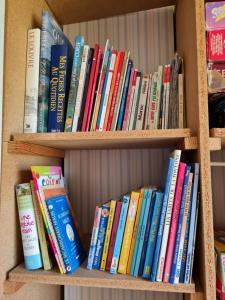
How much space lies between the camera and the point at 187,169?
0.61 meters

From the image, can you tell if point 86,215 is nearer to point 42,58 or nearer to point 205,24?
point 42,58

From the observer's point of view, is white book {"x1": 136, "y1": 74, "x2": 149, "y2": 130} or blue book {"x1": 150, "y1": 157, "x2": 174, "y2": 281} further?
white book {"x1": 136, "y1": 74, "x2": 149, "y2": 130}

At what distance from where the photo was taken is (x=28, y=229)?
0.67 metres

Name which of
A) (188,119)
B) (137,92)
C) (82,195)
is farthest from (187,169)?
(82,195)

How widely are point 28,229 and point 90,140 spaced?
30cm

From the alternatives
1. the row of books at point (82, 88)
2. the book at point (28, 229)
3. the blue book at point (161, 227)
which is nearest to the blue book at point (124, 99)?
the row of books at point (82, 88)

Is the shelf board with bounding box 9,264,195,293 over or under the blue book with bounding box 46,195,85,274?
under

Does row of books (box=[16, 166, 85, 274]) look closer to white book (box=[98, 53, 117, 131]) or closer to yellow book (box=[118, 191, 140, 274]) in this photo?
yellow book (box=[118, 191, 140, 274])

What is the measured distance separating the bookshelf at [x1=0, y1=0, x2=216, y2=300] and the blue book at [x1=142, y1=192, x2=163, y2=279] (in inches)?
1.4

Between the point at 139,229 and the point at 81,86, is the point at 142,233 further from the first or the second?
the point at 81,86

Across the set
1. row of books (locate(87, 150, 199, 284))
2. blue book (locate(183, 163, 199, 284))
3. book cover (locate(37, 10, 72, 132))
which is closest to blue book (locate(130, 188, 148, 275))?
row of books (locate(87, 150, 199, 284))

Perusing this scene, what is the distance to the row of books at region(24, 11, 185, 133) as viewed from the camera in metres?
0.74

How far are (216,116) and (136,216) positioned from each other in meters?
0.35

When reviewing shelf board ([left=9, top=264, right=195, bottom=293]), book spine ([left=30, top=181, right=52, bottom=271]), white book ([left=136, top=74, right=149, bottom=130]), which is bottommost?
shelf board ([left=9, top=264, right=195, bottom=293])
